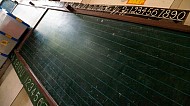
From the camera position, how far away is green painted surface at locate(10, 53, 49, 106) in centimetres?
193

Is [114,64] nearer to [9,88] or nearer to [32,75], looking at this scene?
[32,75]

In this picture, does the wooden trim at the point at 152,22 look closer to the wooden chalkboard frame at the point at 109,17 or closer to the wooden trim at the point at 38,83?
the wooden chalkboard frame at the point at 109,17

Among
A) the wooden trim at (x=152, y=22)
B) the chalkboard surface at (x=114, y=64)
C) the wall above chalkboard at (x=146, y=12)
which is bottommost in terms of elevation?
the chalkboard surface at (x=114, y=64)

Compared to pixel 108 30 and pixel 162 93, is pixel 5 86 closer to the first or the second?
pixel 108 30

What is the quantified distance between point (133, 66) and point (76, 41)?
87 centimetres

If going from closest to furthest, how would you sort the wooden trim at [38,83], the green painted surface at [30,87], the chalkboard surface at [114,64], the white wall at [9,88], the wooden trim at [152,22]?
the chalkboard surface at [114,64] → the wooden trim at [152,22] → the wooden trim at [38,83] → the green painted surface at [30,87] → the white wall at [9,88]

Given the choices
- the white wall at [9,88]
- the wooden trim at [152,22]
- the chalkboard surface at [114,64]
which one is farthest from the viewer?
the white wall at [9,88]

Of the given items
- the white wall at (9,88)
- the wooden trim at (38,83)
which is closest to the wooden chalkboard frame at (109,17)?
the wooden trim at (38,83)

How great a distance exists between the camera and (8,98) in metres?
2.76

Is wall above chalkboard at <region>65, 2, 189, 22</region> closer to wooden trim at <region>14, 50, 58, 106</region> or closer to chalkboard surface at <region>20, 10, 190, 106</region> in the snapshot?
chalkboard surface at <region>20, 10, 190, 106</region>

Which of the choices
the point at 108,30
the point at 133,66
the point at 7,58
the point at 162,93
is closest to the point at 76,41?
the point at 108,30

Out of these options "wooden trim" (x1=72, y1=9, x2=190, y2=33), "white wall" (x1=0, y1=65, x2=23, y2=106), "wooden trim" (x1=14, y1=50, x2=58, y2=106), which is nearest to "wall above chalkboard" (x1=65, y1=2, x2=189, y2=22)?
"wooden trim" (x1=72, y1=9, x2=190, y2=33)

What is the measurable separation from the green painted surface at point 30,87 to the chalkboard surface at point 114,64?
0.34 feet

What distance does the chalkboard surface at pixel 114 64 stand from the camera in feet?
3.56
